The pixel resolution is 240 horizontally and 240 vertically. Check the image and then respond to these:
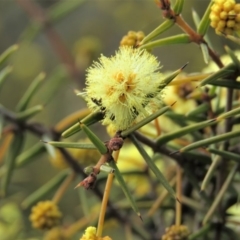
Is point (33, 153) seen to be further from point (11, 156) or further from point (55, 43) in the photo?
point (55, 43)

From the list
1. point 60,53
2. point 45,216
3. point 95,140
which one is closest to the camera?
point 95,140

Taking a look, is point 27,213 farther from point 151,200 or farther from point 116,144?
point 116,144

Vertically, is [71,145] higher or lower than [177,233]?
higher

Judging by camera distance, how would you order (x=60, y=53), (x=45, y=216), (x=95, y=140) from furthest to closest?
(x=60, y=53), (x=45, y=216), (x=95, y=140)

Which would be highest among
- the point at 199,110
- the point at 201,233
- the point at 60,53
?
the point at 60,53

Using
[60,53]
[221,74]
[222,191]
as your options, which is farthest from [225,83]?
[60,53]

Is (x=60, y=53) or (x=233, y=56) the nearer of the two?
(x=233, y=56)

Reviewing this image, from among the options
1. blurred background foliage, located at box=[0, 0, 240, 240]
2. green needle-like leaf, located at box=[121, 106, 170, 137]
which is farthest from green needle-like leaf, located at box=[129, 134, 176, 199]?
blurred background foliage, located at box=[0, 0, 240, 240]

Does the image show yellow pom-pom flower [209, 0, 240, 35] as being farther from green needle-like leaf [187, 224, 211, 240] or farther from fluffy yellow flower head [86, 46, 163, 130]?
green needle-like leaf [187, 224, 211, 240]
